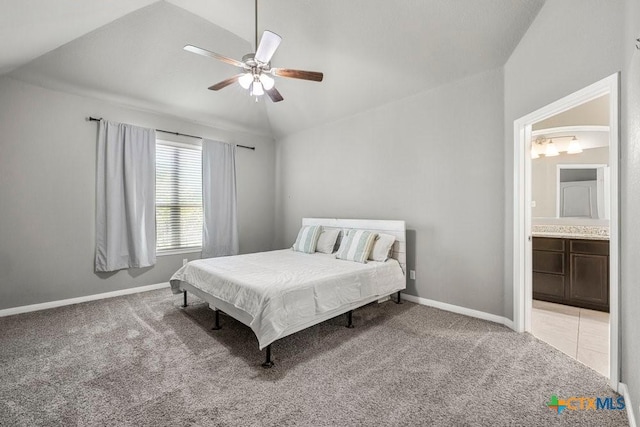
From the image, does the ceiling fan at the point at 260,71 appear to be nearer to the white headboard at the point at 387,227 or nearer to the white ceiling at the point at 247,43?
the white ceiling at the point at 247,43

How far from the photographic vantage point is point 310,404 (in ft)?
5.78

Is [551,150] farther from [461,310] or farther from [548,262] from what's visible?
[461,310]

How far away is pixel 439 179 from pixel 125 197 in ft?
14.3

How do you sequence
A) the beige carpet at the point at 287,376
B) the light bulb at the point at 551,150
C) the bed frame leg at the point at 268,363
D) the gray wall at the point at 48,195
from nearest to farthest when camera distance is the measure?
1. the beige carpet at the point at 287,376
2. the bed frame leg at the point at 268,363
3. the gray wall at the point at 48,195
4. the light bulb at the point at 551,150

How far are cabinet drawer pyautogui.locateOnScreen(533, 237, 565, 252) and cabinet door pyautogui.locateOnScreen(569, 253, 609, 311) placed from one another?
0.54 ft

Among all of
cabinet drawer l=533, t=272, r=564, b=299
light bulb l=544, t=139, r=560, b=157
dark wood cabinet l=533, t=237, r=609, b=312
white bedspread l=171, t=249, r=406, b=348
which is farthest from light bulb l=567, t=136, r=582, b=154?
white bedspread l=171, t=249, r=406, b=348

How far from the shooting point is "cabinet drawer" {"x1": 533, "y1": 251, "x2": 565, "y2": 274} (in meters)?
3.66

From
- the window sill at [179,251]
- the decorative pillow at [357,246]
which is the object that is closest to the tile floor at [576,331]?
the decorative pillow at [357,246]

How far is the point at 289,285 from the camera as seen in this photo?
2418mm

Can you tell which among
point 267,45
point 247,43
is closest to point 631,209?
point 267,45

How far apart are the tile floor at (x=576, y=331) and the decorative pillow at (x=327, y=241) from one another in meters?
2.50

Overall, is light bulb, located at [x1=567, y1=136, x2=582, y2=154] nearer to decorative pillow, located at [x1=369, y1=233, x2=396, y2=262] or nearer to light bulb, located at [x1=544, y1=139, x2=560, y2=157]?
light bulb, located at [x1=544, y1=139, x2=560, y2=157]

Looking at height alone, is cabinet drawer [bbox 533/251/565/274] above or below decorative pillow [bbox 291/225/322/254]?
below

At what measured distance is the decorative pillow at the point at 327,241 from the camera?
4156 millimetres
